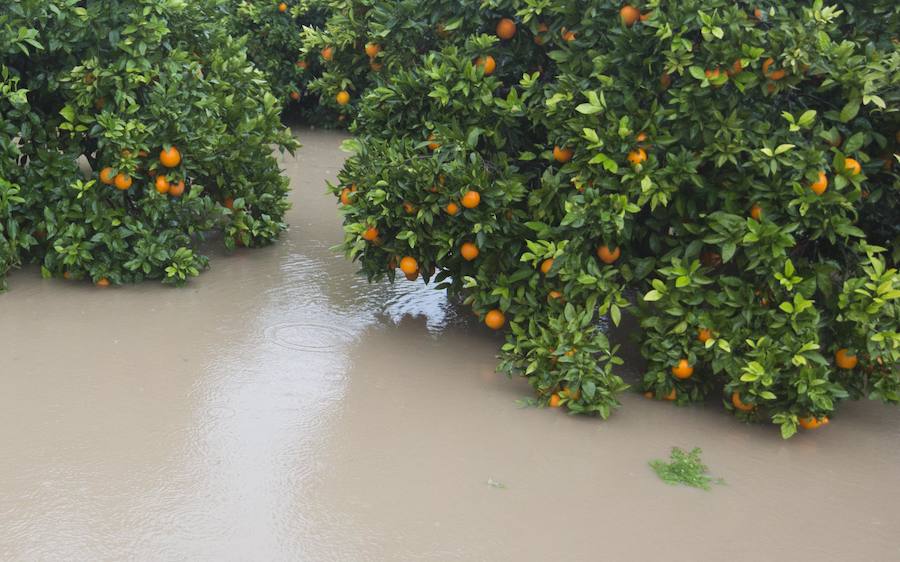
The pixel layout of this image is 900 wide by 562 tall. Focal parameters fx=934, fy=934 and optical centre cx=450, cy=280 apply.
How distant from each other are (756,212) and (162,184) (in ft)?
10.4

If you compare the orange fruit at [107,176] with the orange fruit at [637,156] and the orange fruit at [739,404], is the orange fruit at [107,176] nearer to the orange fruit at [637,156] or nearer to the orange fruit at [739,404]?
the orange fruit at [637,156]

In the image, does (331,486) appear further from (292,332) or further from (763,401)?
(763,401)

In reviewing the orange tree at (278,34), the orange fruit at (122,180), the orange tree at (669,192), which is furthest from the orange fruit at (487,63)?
the orange tree at (278,34)

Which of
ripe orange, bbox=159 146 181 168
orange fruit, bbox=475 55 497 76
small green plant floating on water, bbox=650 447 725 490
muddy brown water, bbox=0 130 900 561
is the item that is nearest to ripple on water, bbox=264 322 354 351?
muddy brown water, bbox=0 130 900 561

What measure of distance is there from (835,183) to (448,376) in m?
1.91

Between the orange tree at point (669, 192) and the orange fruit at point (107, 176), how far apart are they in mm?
1350

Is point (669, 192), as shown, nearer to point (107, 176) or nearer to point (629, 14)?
point (629, 14)

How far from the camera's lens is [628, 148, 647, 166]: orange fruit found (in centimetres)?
401

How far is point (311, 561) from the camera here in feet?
10.1

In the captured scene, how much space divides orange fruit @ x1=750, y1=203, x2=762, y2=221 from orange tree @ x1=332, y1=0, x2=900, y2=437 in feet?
0.07

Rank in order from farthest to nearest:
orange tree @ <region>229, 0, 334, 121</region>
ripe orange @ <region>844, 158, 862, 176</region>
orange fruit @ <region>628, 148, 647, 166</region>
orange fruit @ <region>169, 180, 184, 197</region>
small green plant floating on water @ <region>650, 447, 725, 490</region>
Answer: orange tree @ <region>229, 0, 334, 121</region> < orange fruit @ <region>169, 180, 184, 197</region> < orange fruit @ <region>628, 148, 647, 166</region> < ripe orange @ <region>844, 158, 862, 176</region> < small green plant floating on water @ <region>650, 447, 725, 490</region>

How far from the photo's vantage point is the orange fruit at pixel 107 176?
504cm

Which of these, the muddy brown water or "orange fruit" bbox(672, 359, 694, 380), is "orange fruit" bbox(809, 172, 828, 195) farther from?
the muddy brown water

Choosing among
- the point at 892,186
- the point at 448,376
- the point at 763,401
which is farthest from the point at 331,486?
the point at 892,186
